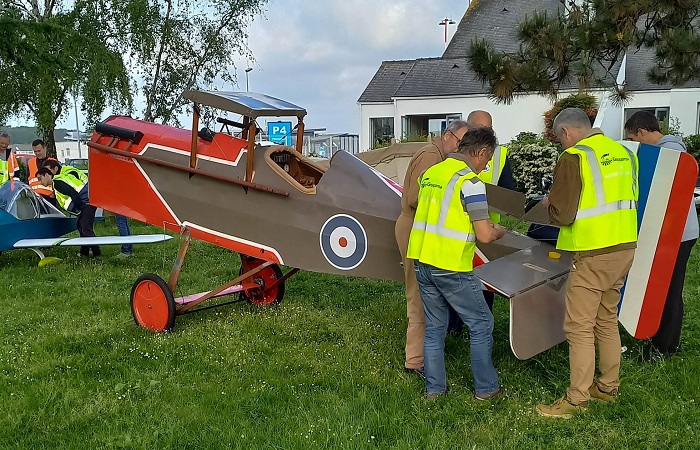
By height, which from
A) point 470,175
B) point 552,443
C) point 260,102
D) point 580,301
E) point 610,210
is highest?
point 260,102

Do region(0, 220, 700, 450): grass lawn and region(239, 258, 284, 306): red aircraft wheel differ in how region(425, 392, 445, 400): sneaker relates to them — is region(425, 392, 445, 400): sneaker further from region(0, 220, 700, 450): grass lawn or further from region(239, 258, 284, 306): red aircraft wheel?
region(239, 258, 284, 306): red aircraft wheel

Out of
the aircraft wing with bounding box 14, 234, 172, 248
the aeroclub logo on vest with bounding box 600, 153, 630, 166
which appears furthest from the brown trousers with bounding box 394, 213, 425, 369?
the aircraft wing with bounding box 14, 234, 172, 248

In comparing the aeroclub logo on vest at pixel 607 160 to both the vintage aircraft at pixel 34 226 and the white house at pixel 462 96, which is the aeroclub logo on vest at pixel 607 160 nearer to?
the vintage aircraft at pixel 34 226

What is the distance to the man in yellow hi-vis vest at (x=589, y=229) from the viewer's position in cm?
402

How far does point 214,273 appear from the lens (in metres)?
9.34

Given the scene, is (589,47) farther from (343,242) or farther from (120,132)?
(120,132)

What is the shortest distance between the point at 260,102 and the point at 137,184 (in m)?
1.74

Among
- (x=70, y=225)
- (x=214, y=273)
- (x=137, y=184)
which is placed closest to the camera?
(x=137, y=184)

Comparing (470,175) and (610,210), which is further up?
(470,175)

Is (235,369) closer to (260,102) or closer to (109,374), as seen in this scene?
(109,374)

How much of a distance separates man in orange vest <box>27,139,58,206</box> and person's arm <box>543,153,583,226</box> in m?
9.81

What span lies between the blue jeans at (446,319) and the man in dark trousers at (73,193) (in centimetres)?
786

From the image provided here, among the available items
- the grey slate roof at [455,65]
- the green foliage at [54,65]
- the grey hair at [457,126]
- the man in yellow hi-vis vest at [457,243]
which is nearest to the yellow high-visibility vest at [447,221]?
the man in yellow hi-vis vest at [457,243]

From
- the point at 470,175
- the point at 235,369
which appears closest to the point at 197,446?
the point at 235,369
